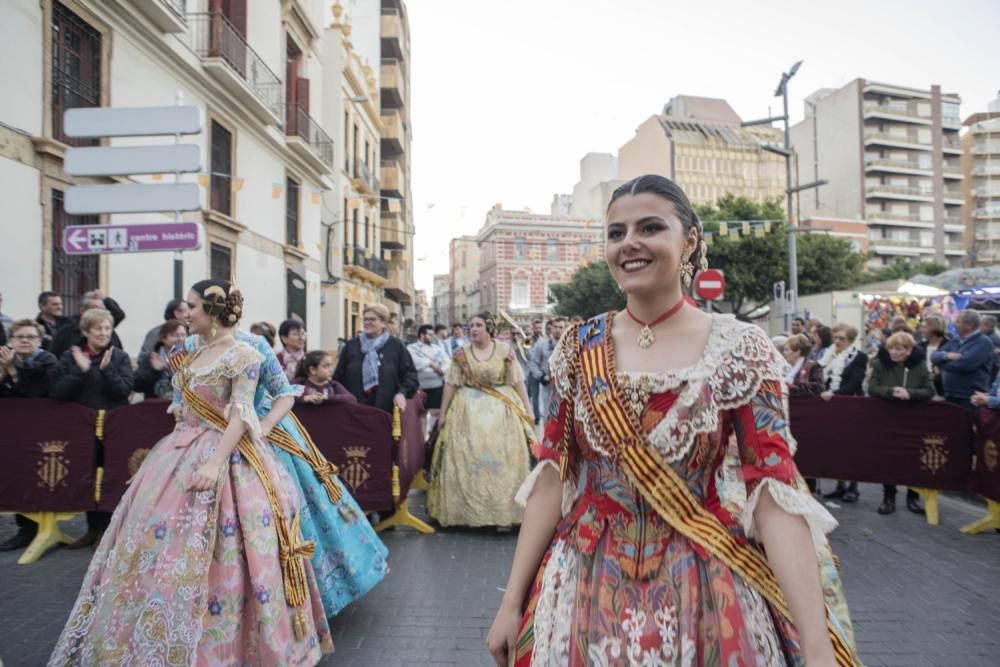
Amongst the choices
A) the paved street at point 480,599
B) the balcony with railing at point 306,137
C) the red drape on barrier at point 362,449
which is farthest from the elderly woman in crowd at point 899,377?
the balcony with railing at point 306,137

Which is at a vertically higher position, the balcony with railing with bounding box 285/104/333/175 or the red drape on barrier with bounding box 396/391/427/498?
the balcony with railing with bounding box 285/104/333/175

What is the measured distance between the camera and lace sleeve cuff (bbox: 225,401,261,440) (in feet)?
11.4

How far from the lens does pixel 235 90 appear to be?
1510cm

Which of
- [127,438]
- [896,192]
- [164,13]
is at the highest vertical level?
→ [896,192]

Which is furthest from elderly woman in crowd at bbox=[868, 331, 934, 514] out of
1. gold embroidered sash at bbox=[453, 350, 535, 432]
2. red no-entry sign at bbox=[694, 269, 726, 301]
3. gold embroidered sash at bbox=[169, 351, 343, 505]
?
red no-entry sign at bbox=[694, 269, 726, 301]

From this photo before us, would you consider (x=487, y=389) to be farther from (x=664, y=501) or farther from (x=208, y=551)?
(x=664, y=501)

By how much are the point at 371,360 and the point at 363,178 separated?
23.4 m

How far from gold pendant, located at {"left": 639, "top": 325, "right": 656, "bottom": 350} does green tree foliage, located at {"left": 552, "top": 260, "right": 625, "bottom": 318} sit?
43.4m

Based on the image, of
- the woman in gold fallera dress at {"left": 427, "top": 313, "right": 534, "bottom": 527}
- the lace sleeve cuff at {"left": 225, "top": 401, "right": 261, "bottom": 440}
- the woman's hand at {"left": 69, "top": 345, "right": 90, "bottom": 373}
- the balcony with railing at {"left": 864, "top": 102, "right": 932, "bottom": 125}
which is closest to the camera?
the lace sleeve cuff at {"left": 225, "top": 401, "right": 261, "bottom": 440}

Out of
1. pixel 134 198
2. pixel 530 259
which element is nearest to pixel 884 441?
pixel 134 198

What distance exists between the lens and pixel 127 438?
5895mm

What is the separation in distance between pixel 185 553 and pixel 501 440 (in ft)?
12.6

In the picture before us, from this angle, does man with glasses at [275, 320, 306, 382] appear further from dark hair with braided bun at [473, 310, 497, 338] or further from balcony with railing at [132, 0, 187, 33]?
balcony with railing at [132, 0, 187, 33]

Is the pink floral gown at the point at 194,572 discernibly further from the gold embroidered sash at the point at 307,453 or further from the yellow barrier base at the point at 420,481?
the yellow barrier base at the point at 420,481
